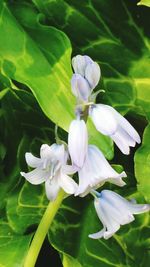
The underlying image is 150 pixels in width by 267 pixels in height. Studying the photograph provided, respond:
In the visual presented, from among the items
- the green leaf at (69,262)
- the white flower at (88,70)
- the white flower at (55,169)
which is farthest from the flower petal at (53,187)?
the green leaf at (69,262)

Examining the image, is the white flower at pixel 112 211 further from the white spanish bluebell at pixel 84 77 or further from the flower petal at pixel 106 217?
the white spanish bluebell at pixel 84 77

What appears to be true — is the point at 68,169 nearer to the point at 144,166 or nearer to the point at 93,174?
the point at 93,174

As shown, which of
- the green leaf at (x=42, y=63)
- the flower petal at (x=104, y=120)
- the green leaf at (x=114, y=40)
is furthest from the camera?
the green leaf at (x=114, y=40)

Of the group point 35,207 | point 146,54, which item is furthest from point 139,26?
point 35,207

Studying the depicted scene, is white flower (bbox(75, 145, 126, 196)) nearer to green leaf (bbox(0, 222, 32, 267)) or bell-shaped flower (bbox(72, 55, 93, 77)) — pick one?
bell-shaped flower (bbox(72, 55, 93, 77))

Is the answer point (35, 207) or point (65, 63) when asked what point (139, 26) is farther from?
point (35, 207)

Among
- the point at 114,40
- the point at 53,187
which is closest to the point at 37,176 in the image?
the point at 53,187

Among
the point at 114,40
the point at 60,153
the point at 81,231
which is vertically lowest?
the point at 81,231
